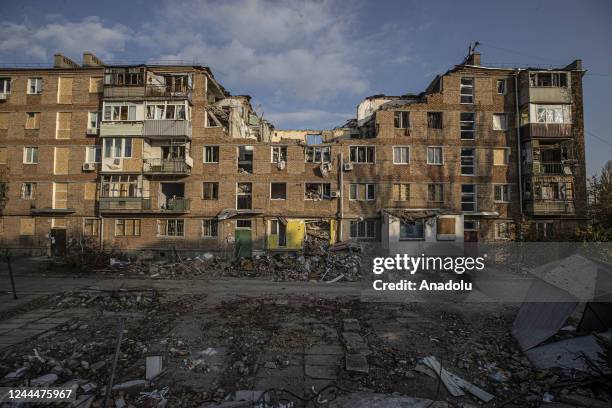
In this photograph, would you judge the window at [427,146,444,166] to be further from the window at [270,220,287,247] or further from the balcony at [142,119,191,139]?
the balcony at [142,119,191,139]

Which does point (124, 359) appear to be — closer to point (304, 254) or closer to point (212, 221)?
point (304, 254)

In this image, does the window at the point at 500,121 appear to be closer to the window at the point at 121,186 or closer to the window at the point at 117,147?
the window at the point at 121,186

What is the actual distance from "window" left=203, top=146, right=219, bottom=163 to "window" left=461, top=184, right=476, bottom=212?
20342 mm

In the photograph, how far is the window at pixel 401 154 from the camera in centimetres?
2598

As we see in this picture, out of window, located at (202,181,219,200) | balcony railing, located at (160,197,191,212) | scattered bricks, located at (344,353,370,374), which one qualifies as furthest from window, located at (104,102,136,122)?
scattered bricks, located at (344,353,370,374)

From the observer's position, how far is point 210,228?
1008 inches

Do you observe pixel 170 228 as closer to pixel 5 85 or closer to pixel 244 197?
pixel 244 197

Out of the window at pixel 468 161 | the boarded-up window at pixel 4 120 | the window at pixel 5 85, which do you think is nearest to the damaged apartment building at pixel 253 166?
the window at pixel 468 161

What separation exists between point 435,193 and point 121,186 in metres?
25.4

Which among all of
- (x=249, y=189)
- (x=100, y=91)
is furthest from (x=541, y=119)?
(x=100, y=91)

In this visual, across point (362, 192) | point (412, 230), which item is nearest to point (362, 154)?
point (362, 192)

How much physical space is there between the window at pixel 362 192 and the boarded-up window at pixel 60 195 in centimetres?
2356

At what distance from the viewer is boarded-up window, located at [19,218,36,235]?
25781 millimetres

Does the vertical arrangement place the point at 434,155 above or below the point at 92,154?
below
